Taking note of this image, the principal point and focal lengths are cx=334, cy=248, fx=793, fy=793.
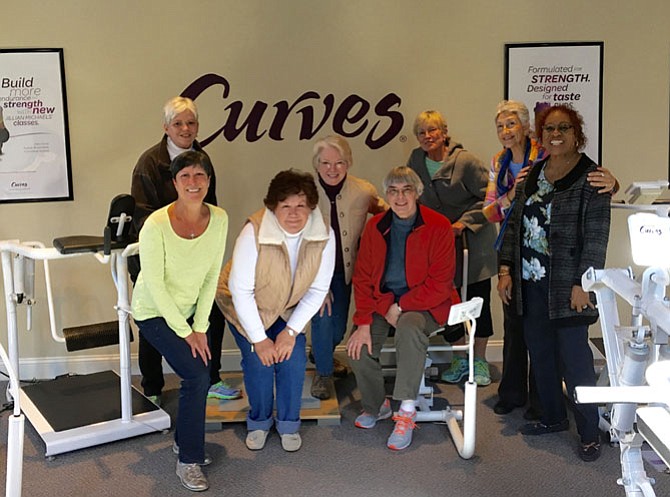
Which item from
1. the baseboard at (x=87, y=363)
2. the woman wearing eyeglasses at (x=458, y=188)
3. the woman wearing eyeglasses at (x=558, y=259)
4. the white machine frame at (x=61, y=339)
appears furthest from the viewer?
the baseboard at (x=87, y=363)

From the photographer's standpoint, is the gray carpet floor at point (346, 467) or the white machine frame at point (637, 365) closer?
the white machine frame at point (637, 365)

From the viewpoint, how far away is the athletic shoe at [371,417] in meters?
3.61

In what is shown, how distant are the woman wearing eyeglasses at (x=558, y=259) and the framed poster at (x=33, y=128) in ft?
7.71

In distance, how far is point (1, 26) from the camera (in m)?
4.02

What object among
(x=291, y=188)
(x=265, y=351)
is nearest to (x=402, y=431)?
(x=265, y=351)

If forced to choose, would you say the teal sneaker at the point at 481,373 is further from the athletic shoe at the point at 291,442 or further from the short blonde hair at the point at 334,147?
the short blonde hair at the point at 334,147

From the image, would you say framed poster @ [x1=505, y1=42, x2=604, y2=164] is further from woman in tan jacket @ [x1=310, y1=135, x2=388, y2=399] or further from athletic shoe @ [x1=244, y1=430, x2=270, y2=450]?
athletic shoe @ [x1=244, y1=430, x2=270, y2=450]

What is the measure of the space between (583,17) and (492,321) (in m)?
1.71

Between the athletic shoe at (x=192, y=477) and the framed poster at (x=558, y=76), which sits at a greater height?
the framed poster at (x=558, y=76)

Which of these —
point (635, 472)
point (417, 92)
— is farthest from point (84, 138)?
point (635, 472)

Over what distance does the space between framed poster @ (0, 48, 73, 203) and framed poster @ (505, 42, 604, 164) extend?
2369 mm

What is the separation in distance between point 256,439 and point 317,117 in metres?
1.75

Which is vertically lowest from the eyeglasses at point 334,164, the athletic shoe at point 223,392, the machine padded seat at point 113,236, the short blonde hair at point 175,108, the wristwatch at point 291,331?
the athletic shoe at point 223,392

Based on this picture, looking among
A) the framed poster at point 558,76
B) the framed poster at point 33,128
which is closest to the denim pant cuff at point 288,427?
the framed poster at point 33,128
